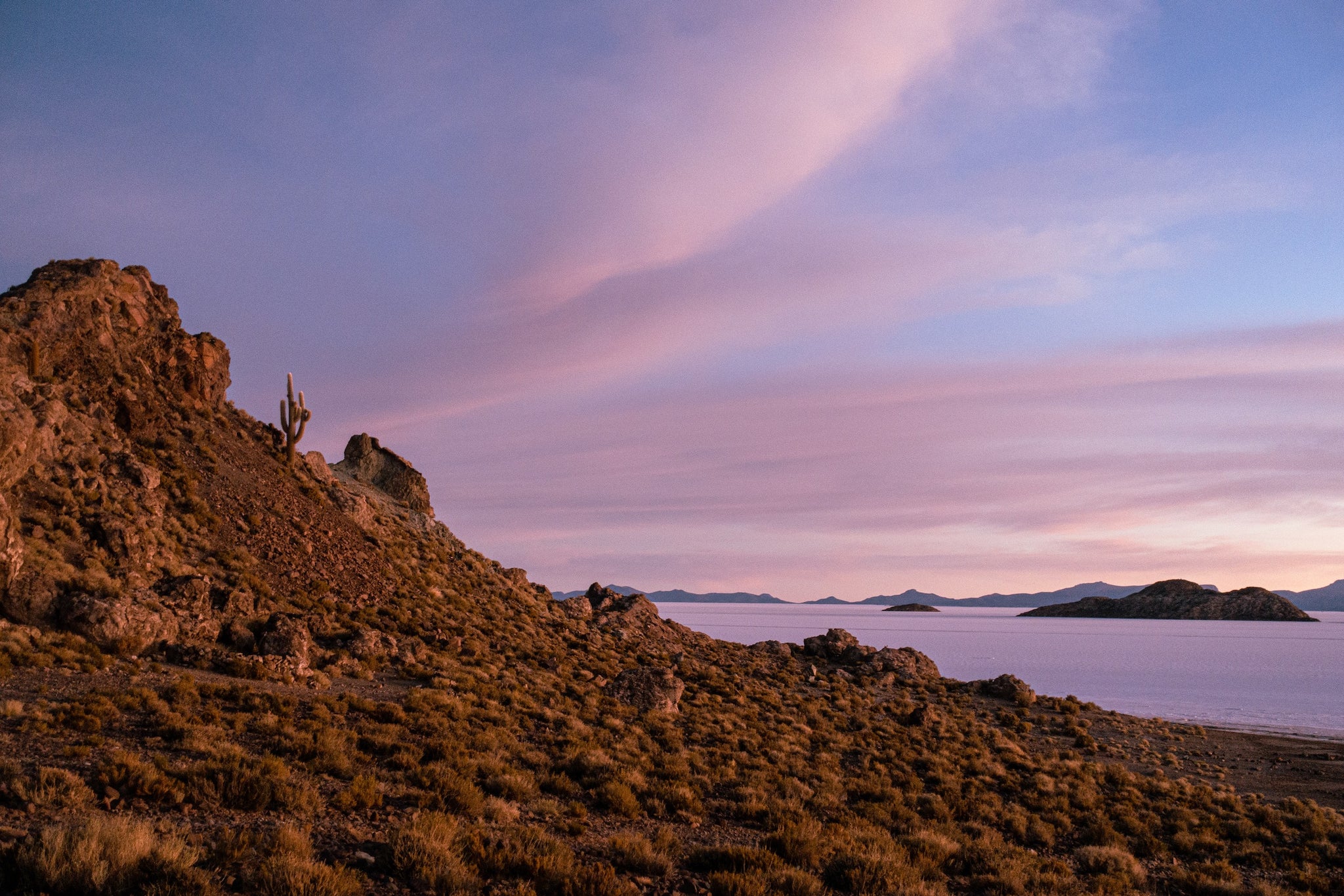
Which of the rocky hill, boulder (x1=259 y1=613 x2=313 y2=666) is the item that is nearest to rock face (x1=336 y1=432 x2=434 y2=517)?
the rocky hill

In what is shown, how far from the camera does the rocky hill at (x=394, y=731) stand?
402 inches

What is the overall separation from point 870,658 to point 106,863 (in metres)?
50.7

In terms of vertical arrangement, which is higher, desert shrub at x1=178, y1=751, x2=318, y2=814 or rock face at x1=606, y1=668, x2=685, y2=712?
desert shrub at x1=178, y1=751, x2=318, y2=814

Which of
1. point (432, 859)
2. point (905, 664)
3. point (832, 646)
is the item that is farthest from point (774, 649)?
point (432, 859)

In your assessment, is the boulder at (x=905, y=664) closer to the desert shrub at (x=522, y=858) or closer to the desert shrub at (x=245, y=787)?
the desert shrub at (x=522, y=858)

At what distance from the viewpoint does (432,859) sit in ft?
30.7

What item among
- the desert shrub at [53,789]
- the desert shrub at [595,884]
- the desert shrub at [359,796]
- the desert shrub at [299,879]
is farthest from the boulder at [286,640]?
the desert shrub at [595,884]

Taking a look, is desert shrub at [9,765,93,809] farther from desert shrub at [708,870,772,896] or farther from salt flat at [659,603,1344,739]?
salt flat at [659,603,1344,739]

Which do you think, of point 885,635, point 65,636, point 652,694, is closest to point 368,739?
point 65,636

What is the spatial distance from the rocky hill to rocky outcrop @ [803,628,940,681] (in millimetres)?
2086

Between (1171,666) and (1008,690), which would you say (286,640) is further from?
(1171,666)

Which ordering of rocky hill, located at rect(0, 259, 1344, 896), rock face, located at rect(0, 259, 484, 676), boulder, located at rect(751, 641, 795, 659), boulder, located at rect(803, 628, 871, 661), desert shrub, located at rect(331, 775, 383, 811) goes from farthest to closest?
boulder, located at rect(803, 628, 871, 661) → boulder, located at rect(751, 641, 795, 659) → rock face, located at rect(0, 259, 484, 676) → desert shrub, located at rect(331, 775, 383, 811) → rocky hill, located at rect(0, 259, 1344, 896)

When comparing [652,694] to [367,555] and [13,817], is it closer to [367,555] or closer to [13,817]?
[367,555]

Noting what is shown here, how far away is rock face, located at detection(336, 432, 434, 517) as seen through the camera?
5309 centimetres
